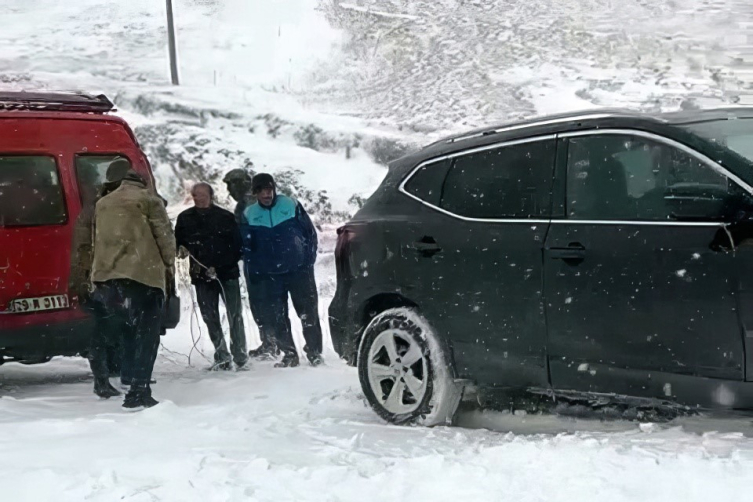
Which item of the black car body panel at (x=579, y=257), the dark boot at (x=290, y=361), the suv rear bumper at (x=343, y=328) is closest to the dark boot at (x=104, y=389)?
the dark boot at (x=290, y=361)

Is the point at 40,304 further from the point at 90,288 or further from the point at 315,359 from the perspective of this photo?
the point at 315,359

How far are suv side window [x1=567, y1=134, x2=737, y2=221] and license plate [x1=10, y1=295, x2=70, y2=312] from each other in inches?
168

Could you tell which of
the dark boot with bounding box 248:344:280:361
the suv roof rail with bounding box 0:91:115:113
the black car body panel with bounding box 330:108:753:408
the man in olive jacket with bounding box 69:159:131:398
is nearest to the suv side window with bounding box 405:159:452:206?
the black car body panel with bounding box 330:108:753:408

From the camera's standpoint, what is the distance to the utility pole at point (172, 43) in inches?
1069

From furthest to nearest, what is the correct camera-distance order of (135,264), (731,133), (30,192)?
(30,192) < (135,264) < (731,133)

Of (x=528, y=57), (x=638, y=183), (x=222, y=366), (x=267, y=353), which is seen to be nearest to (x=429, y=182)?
(x=638, y=183)

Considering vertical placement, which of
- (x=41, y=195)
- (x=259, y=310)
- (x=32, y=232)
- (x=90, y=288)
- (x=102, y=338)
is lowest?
(x=259, y=310)

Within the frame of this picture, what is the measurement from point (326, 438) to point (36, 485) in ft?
5.34

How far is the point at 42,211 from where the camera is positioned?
23.9 ft

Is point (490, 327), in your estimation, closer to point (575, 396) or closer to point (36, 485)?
point (575, 396)

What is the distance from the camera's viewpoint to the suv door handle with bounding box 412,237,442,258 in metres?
5.34

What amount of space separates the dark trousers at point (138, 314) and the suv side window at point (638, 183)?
10.1 feet

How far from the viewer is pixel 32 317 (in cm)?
702

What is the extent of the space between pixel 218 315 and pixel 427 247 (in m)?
3.59
